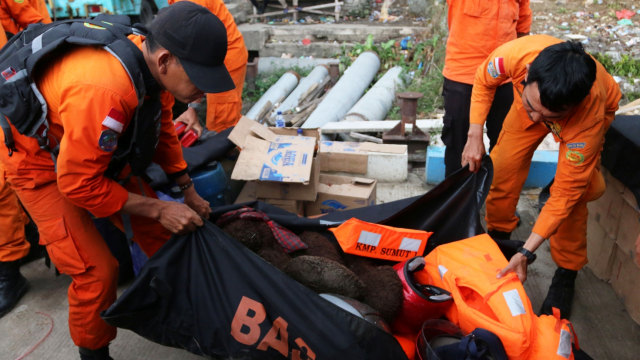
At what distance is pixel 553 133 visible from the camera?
2268 millimetres

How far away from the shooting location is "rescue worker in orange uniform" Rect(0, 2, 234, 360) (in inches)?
60.7

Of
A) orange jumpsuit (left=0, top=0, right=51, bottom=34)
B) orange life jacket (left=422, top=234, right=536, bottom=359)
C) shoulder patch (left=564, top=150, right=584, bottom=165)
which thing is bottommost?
orange life jacket (left=422, top=234, right=536, bottom=359)

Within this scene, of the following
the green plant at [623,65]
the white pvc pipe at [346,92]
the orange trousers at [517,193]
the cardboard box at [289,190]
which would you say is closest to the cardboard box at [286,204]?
the cardboard box at [289,190]

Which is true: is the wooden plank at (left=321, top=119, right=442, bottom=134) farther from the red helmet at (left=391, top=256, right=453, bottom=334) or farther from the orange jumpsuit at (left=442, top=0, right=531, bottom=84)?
the red helmet at (left=391, top=256, right=453, bottom=334)

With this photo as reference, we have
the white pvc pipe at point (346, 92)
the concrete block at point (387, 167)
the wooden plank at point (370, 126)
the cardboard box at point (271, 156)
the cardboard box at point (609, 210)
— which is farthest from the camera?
the white pvc pipe at point (346, 92)

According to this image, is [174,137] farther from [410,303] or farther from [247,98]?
[247,98]

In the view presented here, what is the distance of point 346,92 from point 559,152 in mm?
4145

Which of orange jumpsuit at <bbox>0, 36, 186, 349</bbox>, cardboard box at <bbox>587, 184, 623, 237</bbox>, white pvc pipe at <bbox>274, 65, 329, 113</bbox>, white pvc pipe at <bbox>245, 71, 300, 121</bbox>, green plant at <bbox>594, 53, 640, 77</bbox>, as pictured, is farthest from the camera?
white pvc pipe at <bbox>274, 65, 329, 113</bbox>

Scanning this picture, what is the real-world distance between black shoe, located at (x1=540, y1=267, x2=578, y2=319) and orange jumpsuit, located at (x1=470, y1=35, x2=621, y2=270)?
0.06 m

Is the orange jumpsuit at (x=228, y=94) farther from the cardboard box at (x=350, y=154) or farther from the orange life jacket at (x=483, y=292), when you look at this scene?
the orange life jacket at (x=483, y=292)

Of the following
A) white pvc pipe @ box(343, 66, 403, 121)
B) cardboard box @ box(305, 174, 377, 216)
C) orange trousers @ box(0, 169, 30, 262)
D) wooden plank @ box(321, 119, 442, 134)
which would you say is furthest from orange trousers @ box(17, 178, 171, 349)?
white pvc pipe @ box(343, 66, 403, 121)

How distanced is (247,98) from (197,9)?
614 centimetres

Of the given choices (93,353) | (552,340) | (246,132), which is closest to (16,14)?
(246,132)

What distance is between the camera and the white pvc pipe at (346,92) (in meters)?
5.45
